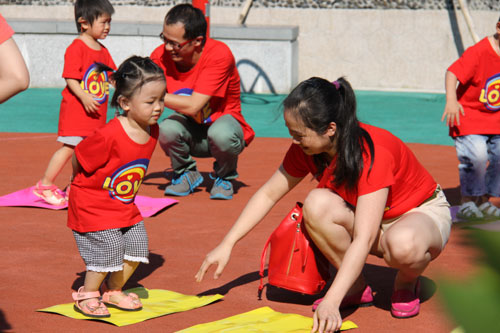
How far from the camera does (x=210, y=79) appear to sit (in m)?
5.27

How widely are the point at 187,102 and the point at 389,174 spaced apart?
262 cm

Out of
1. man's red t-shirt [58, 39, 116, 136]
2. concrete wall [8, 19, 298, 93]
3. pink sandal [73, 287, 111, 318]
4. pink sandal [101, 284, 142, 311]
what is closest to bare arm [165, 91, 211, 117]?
man's red t-shirt [58, 39, 116, 136]

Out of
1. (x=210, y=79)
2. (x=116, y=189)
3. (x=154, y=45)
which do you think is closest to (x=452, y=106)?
(x=210, y=79)

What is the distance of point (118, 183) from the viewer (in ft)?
10.4

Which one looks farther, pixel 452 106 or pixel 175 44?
pixel 175 44

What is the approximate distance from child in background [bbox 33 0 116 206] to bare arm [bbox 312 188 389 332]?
2.84 meters

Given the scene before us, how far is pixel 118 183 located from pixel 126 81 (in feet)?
1.53

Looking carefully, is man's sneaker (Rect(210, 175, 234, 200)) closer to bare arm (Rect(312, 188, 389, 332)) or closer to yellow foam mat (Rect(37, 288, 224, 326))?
yellow foam mat (Rect(37, 288, 224, 326))

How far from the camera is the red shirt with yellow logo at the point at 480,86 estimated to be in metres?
4.71

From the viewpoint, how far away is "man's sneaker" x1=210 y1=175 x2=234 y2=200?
18.0 ft

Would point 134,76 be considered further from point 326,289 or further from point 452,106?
point 452,106

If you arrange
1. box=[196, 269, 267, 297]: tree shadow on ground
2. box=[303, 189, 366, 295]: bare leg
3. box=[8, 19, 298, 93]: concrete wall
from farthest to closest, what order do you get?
box=[8, 19, 298, 93]: concrete wall → box=[196, 269, 267, 297]: tree shadow on ground → box=[303, 189, 366, 295]: bare leg

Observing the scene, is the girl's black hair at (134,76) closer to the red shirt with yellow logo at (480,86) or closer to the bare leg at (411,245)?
the bare leg at (411,245)

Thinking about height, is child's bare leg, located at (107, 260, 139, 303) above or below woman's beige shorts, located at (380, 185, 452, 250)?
below
